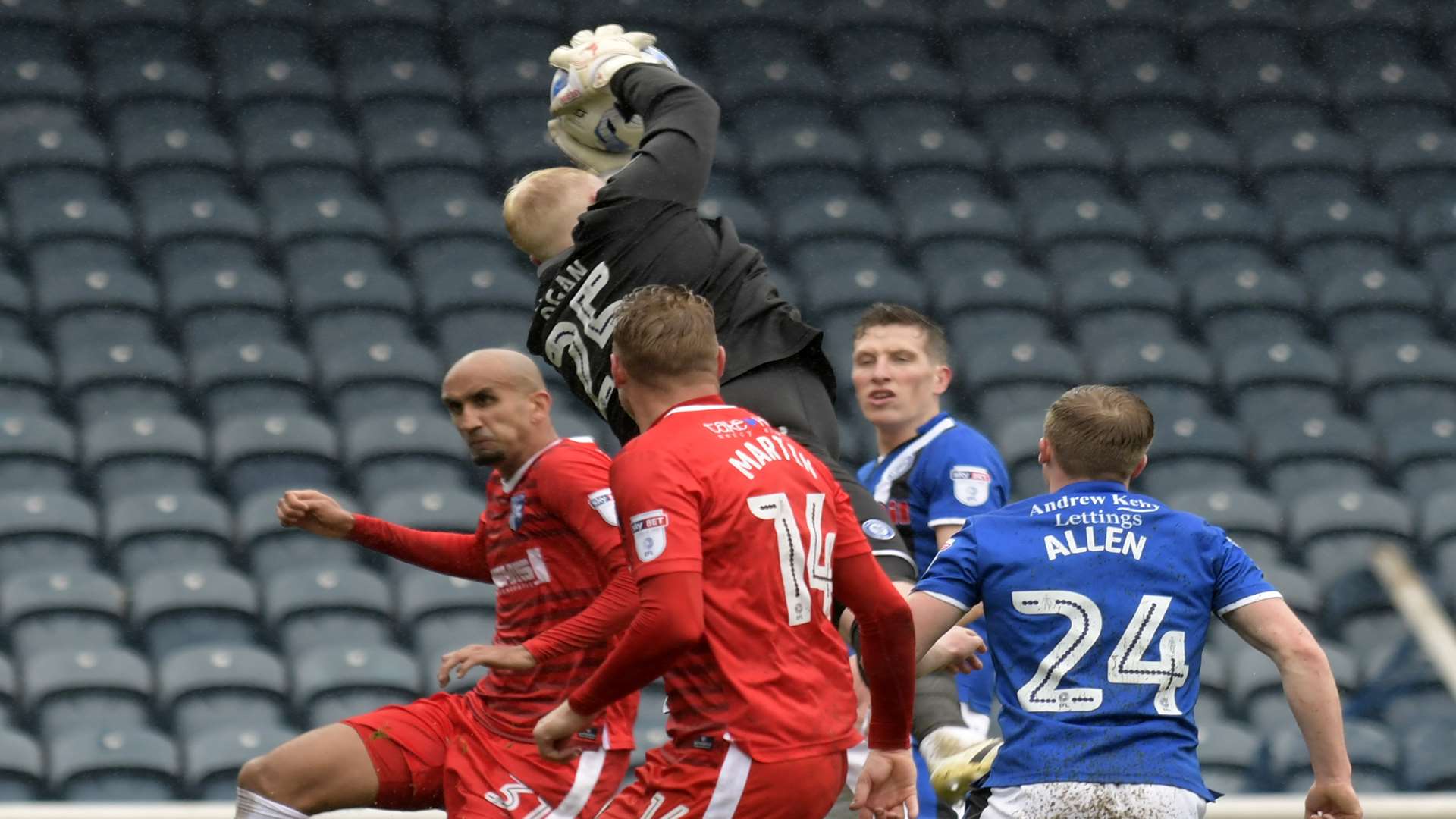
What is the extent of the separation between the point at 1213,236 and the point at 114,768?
6527mm

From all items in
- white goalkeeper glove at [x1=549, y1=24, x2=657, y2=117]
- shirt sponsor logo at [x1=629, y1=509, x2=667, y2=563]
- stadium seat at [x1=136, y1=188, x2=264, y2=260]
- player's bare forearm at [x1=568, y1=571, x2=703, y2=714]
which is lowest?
player's bare forearm at [x1=568, y1=571, x2=703, y2=714]

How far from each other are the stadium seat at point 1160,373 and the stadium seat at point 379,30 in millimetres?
4529

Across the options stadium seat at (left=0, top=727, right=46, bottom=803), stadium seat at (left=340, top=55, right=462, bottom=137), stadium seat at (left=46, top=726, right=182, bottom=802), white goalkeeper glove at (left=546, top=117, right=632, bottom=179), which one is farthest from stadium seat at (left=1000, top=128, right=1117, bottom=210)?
white goalkeeper glove at (left=546, top=117, right=632, bottom=179)

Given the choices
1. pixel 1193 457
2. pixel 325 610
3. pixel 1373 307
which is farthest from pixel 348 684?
pixel 1373 307

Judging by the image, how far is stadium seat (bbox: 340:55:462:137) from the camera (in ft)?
34.7

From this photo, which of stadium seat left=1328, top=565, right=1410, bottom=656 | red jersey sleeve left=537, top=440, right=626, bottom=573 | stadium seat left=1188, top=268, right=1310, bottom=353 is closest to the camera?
red jersey sleeve left=537, top=440, right=626, bottom=573

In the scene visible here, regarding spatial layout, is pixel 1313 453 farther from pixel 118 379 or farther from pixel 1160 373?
pixel 118 379

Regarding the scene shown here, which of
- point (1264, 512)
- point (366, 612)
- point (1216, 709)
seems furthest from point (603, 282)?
point (1264, 512)

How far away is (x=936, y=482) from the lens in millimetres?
5207

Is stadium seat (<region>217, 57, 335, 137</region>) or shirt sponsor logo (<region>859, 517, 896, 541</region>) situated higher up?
stadium seat (<region>217, 57, 335, 137</region>)

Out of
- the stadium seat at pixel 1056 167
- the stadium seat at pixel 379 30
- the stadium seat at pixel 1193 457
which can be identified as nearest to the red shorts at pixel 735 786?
the stadium seat at pixel 1193 457

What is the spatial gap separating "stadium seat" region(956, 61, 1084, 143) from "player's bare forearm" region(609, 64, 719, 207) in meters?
7.21

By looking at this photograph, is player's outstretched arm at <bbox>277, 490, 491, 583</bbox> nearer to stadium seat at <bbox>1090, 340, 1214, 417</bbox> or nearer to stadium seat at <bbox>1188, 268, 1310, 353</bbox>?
stadium seat at <bbox>1090, 340, 1214, 417</bbox>

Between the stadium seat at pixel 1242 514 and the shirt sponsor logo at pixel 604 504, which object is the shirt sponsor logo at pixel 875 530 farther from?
the stadium seat at pixel 1242 514
